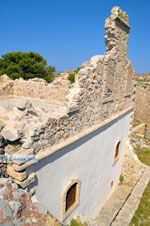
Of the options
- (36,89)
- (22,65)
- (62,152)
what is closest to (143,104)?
(36,89)

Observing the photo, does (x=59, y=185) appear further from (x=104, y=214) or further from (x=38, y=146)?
(x=104, y=214)

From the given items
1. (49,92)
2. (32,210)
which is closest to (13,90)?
(49,92)

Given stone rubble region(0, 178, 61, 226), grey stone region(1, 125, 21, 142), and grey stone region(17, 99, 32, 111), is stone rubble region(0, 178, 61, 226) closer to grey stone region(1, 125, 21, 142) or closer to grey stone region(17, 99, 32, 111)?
grey stone region(1, 125, 21, 142)

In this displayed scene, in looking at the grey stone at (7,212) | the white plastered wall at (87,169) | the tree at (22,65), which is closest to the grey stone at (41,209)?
the grey stone at (7,212)

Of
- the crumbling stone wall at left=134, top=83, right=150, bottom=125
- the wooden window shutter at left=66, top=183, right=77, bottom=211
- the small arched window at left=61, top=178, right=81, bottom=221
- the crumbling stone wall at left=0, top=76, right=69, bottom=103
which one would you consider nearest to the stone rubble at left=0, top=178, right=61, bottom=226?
the small arched window at left=61, top=178, right=81, bottom=221

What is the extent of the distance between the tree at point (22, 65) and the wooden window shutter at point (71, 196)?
54.8 ft

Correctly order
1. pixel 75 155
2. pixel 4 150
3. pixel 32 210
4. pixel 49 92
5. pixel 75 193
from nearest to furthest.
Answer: pixel 32 210 → pixel 4 150 → pixel 75 155 → pixel 75 193 → pixel 49 92

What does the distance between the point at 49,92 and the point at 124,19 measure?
4.67m

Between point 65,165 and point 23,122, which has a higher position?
point 23,122

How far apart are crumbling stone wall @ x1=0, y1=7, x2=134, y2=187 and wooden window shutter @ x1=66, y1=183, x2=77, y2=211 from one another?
182 centimetres

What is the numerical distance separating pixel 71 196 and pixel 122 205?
149 inches

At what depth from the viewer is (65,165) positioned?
15.9ft

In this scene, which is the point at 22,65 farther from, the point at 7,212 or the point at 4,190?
the point at 7,212

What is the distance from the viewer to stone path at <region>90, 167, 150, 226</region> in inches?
285
